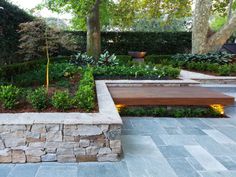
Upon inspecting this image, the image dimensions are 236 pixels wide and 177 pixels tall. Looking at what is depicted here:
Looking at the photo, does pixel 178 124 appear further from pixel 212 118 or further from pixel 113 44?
pixel 113 44

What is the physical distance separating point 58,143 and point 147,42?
440 inches

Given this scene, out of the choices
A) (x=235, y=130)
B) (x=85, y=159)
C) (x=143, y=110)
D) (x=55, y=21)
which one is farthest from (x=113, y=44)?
(x=85, y=159)

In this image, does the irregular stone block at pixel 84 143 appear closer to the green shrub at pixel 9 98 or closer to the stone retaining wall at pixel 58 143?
the stone retaining wall at pixel 58 143

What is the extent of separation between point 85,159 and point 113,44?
10.7 meters

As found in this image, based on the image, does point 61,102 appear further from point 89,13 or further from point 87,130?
point 89,13

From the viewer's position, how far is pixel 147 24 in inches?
846

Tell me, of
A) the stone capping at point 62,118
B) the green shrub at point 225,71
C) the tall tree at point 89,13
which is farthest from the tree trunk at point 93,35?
the stone capping at point 62,118

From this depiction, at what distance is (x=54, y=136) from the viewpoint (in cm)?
250

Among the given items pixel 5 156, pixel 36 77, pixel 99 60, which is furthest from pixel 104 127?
pixel 99 60

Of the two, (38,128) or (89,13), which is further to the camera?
(89,13)

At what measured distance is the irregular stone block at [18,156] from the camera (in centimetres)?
251

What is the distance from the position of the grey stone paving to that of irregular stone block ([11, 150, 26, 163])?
60 mm

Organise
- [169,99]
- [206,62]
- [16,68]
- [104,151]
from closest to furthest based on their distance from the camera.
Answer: [104,151], [169,99], [16,68], [206,62]

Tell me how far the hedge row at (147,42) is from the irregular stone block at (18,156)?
10.6 m
